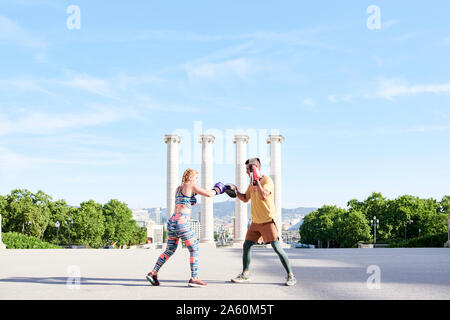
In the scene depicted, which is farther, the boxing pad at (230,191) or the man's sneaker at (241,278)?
the man's sneaker at (241,278)

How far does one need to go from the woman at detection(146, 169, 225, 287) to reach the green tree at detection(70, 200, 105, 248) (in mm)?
75476

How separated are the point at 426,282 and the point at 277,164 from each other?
5366 cm

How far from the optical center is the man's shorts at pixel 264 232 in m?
10.8

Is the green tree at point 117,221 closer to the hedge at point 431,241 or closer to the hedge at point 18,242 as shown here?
the hedge at point 18,242

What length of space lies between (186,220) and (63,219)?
75522 millimetres

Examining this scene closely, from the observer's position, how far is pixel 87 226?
82812 millimetres

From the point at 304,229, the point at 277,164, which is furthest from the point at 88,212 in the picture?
the point at 304,229

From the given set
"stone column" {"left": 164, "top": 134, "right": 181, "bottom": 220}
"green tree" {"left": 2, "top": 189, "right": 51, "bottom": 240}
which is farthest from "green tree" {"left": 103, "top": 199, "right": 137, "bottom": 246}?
"stone column" {"left": 164, "top": 134, "right": 181, "bottom": 220}

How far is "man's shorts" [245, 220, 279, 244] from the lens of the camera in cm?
1078

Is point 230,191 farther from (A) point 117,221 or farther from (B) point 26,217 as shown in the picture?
(A) point 117,221

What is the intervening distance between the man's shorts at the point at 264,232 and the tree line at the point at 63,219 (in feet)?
214

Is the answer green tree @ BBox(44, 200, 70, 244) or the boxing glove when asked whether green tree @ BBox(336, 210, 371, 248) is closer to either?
green tree @ BBox(44, 200, 70, 244)

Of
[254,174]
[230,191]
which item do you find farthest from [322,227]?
[230,191]

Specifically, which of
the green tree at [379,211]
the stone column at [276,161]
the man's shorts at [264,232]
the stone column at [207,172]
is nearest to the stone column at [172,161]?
the stone column at [207,172]
